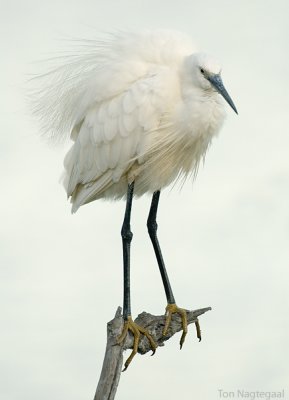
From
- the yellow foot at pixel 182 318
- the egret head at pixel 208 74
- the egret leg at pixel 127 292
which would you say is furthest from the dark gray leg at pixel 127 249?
the egret head at pixel 208 74

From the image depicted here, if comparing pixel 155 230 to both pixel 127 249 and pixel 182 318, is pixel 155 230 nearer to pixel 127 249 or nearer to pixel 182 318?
pixel 127 249

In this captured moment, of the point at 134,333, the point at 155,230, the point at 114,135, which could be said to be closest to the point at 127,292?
the point at 134,333

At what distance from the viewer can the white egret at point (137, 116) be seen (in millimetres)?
6844

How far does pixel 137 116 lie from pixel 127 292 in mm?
1259

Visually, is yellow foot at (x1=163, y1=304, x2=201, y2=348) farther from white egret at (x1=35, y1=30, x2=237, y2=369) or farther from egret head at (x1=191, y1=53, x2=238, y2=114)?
egret head at (x1=191, y1=53, x2=238, y2=114)

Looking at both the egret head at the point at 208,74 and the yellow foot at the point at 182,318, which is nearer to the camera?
the egret head at the point at 208,74

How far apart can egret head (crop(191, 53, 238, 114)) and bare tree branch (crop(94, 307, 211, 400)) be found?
1.60 meters

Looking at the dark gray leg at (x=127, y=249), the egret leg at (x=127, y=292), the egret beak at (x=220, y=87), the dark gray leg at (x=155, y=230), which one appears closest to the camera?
the egret beak at (x=220, y=87)

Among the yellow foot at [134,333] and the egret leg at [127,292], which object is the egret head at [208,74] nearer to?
the egret leg at [127,292]

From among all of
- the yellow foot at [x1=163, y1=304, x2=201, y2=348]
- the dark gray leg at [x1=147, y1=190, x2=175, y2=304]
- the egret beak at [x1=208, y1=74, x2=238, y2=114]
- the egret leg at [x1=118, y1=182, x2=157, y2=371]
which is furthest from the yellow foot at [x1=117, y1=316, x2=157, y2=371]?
the egret beak at [x1=208, y1=74, x2=238, y2=114]

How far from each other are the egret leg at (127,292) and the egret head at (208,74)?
908 mm

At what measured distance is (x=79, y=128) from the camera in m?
7.48

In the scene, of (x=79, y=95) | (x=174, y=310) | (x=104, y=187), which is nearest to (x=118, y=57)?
(x=79, y=95)

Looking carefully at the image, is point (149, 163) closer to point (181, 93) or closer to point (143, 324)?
point (181, 93)
